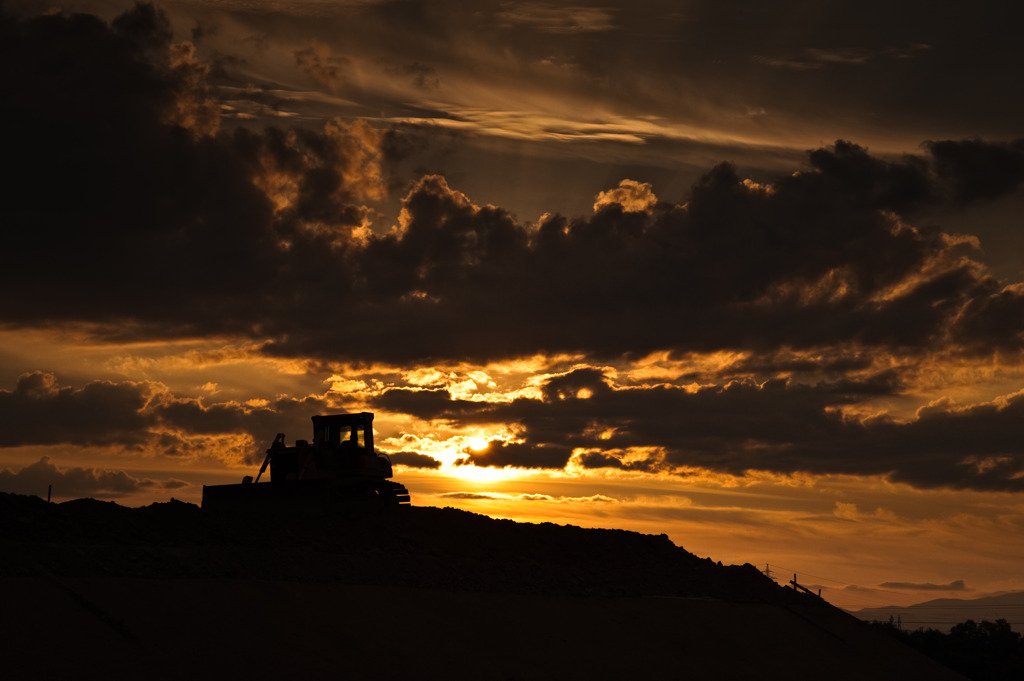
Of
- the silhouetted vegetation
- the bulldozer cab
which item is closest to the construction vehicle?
the bulldozer cab

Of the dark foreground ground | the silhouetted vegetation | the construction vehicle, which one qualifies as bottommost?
the silhouetted vegetation

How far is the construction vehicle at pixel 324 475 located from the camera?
41.1 meters

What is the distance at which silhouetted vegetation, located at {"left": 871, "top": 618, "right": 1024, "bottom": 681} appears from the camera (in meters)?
57.9

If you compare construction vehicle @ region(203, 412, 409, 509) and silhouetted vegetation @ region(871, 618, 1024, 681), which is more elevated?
construction vehicle @ region(203, 412, 409, 509)

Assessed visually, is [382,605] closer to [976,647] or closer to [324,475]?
[324,475]

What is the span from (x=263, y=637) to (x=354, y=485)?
47.6 ft

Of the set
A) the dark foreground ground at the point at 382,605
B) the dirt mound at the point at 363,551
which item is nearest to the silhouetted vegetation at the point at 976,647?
the dark foreground ground at the point at 382,605

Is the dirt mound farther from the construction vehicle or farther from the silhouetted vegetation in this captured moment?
the silhouetted vegetation

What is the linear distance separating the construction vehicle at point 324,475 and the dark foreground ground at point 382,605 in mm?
953

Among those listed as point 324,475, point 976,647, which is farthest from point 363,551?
point 976,647

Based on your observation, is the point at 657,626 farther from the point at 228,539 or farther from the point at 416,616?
the point at 228,539

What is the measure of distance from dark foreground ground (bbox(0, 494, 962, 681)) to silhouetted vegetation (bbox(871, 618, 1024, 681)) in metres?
14.5

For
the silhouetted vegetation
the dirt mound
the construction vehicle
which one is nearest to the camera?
the dirt mound

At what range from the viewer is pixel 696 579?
4697cm
